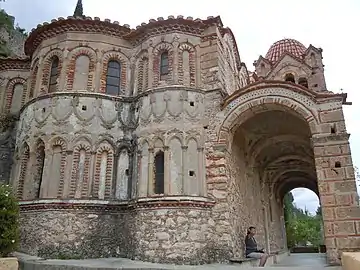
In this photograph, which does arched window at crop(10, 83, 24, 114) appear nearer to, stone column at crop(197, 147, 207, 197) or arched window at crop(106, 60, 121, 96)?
arched window at crop(106, 60, 121, 96)

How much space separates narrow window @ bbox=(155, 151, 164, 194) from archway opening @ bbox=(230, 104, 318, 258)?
2.69 m

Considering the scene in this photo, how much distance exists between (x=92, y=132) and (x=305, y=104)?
779 cm

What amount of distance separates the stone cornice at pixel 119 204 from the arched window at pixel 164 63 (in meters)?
5.09

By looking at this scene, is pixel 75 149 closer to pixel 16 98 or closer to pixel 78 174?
pixel 78 174

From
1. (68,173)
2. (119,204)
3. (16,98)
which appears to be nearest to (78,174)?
(68,173)

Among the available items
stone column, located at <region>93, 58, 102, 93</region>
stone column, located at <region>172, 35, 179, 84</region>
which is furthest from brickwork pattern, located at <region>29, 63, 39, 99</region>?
stone column, located at <region>172, 35, 179, 84</region>

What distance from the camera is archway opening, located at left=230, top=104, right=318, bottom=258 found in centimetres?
1338

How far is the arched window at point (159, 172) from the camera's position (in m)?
11.8

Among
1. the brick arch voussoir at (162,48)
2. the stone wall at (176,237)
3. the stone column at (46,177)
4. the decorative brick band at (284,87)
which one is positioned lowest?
the stone wall at (176,237)

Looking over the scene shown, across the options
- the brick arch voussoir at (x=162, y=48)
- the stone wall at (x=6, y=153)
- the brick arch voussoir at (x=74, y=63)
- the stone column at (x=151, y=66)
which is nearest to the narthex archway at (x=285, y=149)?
the stone column at (x=151, y=66)

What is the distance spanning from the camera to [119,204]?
483 inches

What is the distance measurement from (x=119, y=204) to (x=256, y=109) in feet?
19.9

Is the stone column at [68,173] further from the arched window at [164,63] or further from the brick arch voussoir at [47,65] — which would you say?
the arched window at [164,63]

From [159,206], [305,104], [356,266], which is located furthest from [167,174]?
[356,266]
